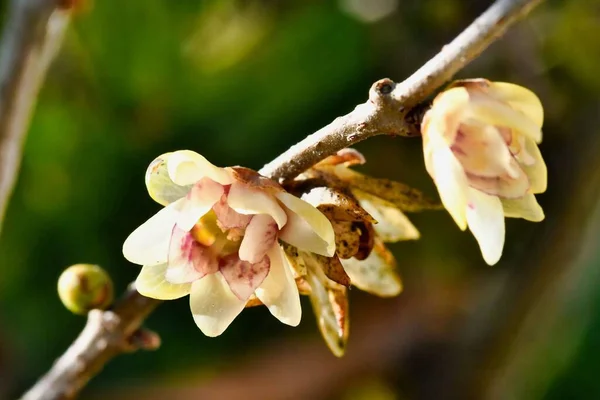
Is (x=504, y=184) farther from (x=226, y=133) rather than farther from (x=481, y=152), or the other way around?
(x=226, y=133)

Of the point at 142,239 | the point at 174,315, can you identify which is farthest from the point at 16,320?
the point at 142,239

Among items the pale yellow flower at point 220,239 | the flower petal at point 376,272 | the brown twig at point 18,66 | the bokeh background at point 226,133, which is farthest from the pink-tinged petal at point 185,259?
the bokeh background at point 226,133

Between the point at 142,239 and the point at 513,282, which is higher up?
the point at 142,239

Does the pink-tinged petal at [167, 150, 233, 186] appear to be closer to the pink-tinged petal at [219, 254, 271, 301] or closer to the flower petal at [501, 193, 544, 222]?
the pink-tinged petal at [219, 254, 271, 301]

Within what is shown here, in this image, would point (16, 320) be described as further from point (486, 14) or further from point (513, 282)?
point (486, 14)

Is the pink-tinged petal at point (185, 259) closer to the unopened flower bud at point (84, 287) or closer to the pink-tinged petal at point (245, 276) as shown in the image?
the pink-tinged petal at point (245, 276)

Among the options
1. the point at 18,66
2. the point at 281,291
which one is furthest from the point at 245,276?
the point at 18,66
